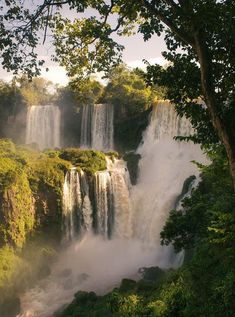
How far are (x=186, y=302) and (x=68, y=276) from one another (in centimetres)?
1618

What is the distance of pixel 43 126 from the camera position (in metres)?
43.2


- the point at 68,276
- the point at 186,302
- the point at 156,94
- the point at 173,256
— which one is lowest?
the point at 68,276

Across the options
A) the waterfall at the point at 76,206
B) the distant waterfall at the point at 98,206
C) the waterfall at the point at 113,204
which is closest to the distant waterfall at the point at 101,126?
the waterfall at the point at 113,204

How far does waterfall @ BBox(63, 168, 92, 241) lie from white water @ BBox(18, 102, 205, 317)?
4.1 inches

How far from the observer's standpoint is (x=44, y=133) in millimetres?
43250

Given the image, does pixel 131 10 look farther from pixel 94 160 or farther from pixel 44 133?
pixel 44 133

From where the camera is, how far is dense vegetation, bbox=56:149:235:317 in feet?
28.6

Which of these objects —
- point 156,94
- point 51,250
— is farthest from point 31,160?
point 156,94

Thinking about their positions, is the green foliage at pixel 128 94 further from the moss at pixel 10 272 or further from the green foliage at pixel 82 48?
the green foliage at pixel 82 48

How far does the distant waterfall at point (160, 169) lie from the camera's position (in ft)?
92.3

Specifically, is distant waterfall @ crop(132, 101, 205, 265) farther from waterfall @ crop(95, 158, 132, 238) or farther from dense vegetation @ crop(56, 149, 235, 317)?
dense vegetation @ crop(56, 149, 235, 317)

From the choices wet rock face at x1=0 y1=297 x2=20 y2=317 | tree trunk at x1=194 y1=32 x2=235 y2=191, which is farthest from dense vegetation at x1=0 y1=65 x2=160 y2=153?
tree trunk at x1=194 y1=32 x2=235 y2=191

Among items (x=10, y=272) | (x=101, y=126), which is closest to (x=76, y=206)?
(x=10, y=272)

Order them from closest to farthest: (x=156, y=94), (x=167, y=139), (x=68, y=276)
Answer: (x=68, y=276), (x=167, y=139), (x=156, y=94)
